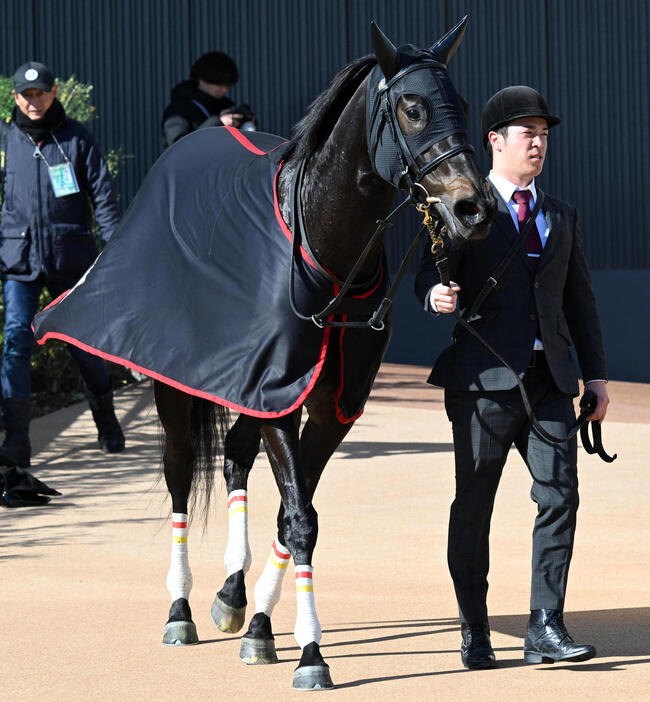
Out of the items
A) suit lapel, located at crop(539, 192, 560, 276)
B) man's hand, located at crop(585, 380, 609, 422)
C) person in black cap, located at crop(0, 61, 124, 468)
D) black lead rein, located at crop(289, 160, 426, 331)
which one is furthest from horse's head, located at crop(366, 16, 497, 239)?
person in black cap, located at crop(0, 61, 124, 468)

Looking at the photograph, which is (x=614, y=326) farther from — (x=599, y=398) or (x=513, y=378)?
(x=513, y=378)

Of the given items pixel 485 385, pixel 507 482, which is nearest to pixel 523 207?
pixel 485 385

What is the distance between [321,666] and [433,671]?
403 mm

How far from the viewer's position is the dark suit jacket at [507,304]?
14.4 feet

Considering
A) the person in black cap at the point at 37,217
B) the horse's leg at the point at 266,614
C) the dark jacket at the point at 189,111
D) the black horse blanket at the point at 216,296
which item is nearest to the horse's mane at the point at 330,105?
the black horse blanket at the point at 216,296

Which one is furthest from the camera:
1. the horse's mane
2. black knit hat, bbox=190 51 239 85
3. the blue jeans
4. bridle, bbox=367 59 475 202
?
black knit hat, bbox=190 51 239 85

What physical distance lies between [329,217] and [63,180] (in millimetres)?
4210

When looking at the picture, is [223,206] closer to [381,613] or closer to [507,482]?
[381,613]

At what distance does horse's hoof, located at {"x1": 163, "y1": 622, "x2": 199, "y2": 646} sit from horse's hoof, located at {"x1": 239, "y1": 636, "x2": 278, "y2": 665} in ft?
0.98

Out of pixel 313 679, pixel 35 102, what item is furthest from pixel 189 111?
pixel 313 679

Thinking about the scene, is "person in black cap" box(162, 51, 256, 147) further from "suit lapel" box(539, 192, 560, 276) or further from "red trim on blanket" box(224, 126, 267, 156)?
"suit lapel" box(539, 192, 560, 276)

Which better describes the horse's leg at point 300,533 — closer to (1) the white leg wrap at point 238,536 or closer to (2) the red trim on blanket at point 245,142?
(1) the white leg wrap at point 238,536

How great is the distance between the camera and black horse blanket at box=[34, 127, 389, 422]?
170 inches

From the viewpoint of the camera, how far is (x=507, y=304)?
14.5 feet
